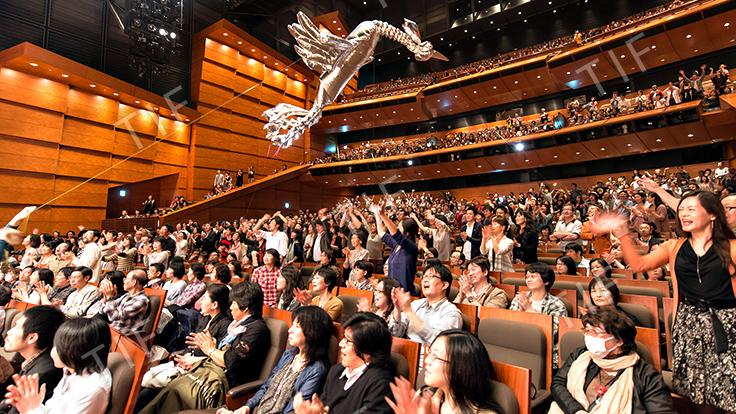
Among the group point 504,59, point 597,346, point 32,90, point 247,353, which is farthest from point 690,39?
point 32,90

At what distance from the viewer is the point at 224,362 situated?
2.00 m

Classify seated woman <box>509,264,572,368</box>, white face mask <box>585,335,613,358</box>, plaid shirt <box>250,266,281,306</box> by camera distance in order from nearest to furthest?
white face mask <box>585,335,613,358</box> < seated woman <box>509,264,572,368</box> < plaid shirt <box>250,266,281,306</box>

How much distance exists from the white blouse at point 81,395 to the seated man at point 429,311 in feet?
4.34

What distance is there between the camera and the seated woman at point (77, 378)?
1464 mm

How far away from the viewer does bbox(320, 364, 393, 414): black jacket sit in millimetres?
1398

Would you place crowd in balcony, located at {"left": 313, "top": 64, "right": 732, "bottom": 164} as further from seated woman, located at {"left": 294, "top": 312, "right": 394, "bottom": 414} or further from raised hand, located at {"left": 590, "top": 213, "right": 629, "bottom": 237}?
seated woman, located at {"left": 294, "top": 312, "right": 394, "bottom": 414}

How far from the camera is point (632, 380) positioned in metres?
1.33

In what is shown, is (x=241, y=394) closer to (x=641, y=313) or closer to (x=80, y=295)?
(x=641, y=313)

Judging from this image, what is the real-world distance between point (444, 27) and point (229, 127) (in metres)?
10.8

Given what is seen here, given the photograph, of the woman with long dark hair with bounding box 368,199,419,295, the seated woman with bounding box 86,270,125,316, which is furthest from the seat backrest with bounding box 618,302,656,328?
the seated woman with bounding box 86,270,125,316

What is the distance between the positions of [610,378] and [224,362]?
1.73 m

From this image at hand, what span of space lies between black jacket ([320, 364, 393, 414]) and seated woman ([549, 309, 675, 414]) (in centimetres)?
66

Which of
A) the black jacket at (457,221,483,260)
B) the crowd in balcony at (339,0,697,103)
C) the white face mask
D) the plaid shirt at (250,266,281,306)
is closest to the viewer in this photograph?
the white face mask

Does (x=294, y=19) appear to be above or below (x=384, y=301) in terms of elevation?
above
